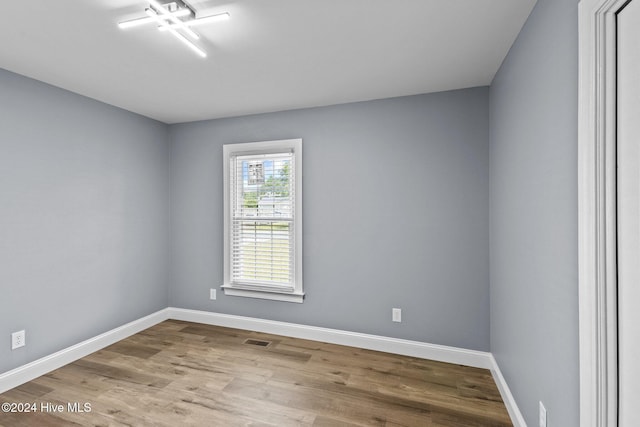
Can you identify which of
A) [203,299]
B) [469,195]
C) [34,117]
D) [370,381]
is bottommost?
[370,381]

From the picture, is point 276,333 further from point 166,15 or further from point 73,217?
point 166,15

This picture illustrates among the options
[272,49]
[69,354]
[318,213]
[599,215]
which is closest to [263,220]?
[318,213]

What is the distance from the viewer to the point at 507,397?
219cm

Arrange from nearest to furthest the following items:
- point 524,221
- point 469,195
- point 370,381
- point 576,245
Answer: point 576,245
point 524,221
point 370,381
point 469,195

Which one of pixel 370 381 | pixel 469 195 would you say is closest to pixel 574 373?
pixel 370 381

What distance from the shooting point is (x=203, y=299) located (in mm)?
3830

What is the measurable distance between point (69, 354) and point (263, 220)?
212 cm

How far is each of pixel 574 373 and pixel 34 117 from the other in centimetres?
386

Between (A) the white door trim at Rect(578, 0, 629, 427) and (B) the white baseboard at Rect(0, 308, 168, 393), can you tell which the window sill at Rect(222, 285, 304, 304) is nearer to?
(B) the white baseboard at Rect(0, 308, 168, 393)

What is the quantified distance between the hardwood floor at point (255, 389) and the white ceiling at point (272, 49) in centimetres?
243

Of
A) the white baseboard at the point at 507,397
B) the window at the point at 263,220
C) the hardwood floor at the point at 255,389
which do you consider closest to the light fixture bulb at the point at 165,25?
the window at the point at 263,220

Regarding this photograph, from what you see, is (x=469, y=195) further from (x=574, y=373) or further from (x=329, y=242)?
(x=574, y=373)

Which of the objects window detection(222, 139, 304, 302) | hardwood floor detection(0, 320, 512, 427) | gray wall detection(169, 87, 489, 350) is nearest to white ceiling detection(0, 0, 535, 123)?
gray wall detection(169, 87, 489, 350)

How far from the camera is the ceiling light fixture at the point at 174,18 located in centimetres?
162
